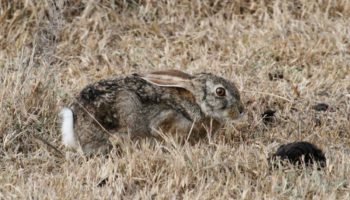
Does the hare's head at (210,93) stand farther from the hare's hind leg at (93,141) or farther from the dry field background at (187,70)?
the hare's hind leg at (93,141)

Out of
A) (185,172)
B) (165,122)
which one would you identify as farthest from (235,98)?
(185,172)

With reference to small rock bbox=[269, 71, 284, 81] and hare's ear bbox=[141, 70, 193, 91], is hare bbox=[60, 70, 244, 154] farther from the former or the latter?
small rock bbox=[269, 71, 284, 81]

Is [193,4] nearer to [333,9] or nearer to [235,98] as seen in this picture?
[333,9]

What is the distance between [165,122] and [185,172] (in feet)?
1.94

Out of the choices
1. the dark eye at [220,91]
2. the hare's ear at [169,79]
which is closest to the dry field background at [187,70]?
the dark eye at [220,91]

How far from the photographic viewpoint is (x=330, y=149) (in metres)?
5.59

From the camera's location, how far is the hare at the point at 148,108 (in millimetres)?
5395

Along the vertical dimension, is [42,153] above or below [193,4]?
below

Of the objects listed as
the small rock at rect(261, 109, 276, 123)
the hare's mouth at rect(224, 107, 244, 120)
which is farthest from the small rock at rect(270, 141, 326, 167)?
the small rock at rect(261, 109, 276, 123)

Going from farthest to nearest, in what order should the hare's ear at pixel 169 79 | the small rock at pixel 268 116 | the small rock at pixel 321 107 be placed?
the small rock at pixel 321 107 < the small rock at pixel 268 116 < the hare's ear at pixel 169 79

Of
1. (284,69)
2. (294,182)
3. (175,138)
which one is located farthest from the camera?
(284,69)

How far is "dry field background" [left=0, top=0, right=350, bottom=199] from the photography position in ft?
16.3

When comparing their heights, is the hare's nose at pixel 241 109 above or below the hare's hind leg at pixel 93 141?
above

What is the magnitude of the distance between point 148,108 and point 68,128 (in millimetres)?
468
